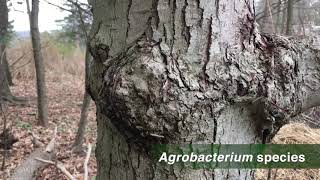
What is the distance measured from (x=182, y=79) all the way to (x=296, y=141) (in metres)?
2.84

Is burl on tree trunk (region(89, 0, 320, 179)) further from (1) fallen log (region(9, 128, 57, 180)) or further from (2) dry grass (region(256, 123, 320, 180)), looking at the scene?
(2) dry grass (region(256, 123, 320, 180))

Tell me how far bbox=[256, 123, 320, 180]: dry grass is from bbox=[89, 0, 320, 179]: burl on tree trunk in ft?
7.52

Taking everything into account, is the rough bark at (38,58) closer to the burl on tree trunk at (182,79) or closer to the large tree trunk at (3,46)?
the large tree trunk at (3,46)

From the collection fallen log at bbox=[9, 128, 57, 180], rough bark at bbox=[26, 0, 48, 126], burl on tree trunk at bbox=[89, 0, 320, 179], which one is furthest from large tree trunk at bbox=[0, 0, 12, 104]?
burl on tree trunk at bbox=[89, 0, 320, 179]

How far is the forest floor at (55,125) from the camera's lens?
17.4 feet

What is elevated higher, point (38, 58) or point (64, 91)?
point (38, 58)

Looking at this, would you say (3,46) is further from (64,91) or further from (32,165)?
(32,165)

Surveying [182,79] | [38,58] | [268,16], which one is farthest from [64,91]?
[182,79]

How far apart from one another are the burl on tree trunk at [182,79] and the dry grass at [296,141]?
7.52ft

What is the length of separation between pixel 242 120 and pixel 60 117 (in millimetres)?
7828

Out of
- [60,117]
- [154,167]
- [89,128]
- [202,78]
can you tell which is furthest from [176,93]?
[60,117]

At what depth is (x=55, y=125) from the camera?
7.36 m

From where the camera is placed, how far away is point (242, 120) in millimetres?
921

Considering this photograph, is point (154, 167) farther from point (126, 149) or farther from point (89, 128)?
point (89, 128)
